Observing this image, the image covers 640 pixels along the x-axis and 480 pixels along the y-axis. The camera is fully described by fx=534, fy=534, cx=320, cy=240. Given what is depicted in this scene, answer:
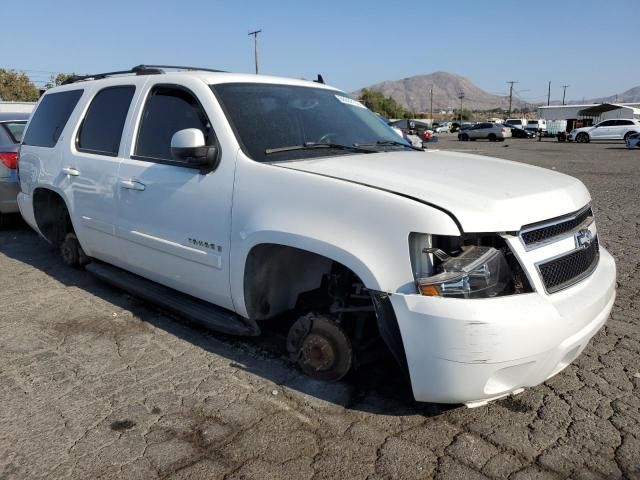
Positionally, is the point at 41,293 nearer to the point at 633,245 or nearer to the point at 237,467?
the point at 237,467

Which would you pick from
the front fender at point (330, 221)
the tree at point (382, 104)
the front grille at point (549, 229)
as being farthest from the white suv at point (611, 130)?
the tree at point (382, 104)

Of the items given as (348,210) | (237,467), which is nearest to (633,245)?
(348,210)

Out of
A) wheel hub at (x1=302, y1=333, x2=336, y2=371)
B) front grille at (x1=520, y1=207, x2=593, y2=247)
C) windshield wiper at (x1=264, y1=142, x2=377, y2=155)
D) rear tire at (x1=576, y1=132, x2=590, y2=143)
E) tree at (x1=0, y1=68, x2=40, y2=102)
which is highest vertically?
tree at (x1=0, y1=68, x2=40, y2=102)

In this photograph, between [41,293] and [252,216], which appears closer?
[252,216]

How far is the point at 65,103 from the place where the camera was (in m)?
4.94

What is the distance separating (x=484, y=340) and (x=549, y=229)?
71 centimetres

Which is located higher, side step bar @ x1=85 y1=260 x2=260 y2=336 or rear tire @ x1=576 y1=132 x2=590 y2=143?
side step bar @ x1=85 y1=260 x2=260 y2=336

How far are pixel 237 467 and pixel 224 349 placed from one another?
1268mm

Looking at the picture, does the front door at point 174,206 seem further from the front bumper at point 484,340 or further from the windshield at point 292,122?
the front bumper at point 484,340

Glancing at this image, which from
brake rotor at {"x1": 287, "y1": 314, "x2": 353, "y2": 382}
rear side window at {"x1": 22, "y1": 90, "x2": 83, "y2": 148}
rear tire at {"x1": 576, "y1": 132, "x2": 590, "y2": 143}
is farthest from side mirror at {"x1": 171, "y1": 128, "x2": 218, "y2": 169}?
rear tire at {"x1": 576, "y1": 132, "x2": 590, "y2": 143}

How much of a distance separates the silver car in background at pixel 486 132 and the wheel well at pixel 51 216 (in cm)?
4513

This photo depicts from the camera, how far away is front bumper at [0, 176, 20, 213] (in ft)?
22.4

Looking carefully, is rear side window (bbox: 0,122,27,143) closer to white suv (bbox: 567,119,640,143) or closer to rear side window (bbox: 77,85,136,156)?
rear side window (bbox: 77,85,136,156)

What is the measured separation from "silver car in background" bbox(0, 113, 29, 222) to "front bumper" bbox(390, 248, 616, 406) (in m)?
6.19
